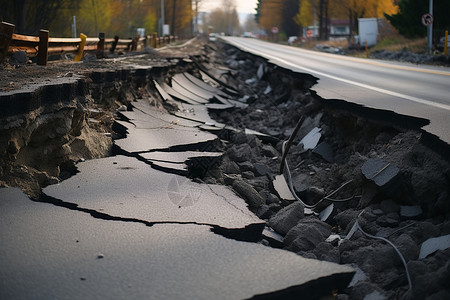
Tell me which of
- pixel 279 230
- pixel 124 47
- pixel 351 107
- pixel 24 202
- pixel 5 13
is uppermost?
pixel 5 13

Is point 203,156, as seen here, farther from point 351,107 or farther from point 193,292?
point 193,292

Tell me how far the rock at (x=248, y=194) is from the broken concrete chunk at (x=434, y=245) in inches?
67.0

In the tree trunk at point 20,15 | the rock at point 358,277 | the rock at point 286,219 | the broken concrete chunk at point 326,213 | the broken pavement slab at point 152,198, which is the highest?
the tree trunk at point 20,15

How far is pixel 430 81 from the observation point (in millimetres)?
10555

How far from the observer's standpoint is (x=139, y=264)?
2.86m

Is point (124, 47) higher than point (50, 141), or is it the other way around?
point (124, 47)

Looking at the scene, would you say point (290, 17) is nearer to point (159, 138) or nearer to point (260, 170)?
A: point (159, 138)

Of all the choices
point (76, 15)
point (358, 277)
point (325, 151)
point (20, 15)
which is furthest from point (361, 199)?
point (76, 15)

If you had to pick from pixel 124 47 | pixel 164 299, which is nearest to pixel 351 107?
pixel 164 299

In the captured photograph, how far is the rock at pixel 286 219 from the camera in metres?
4.26

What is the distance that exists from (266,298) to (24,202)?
78.8 inches

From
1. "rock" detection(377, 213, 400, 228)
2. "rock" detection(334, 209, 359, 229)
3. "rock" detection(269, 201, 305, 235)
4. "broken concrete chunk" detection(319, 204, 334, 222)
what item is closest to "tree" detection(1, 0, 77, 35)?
"broken concrete chunk" detection(319, 204, 334, 222)

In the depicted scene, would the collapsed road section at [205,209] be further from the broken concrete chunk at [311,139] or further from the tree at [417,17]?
the tree at [417,17]

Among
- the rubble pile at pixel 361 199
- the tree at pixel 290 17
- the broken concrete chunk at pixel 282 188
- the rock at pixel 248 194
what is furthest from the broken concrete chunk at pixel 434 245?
the tree at pixel 290 17
